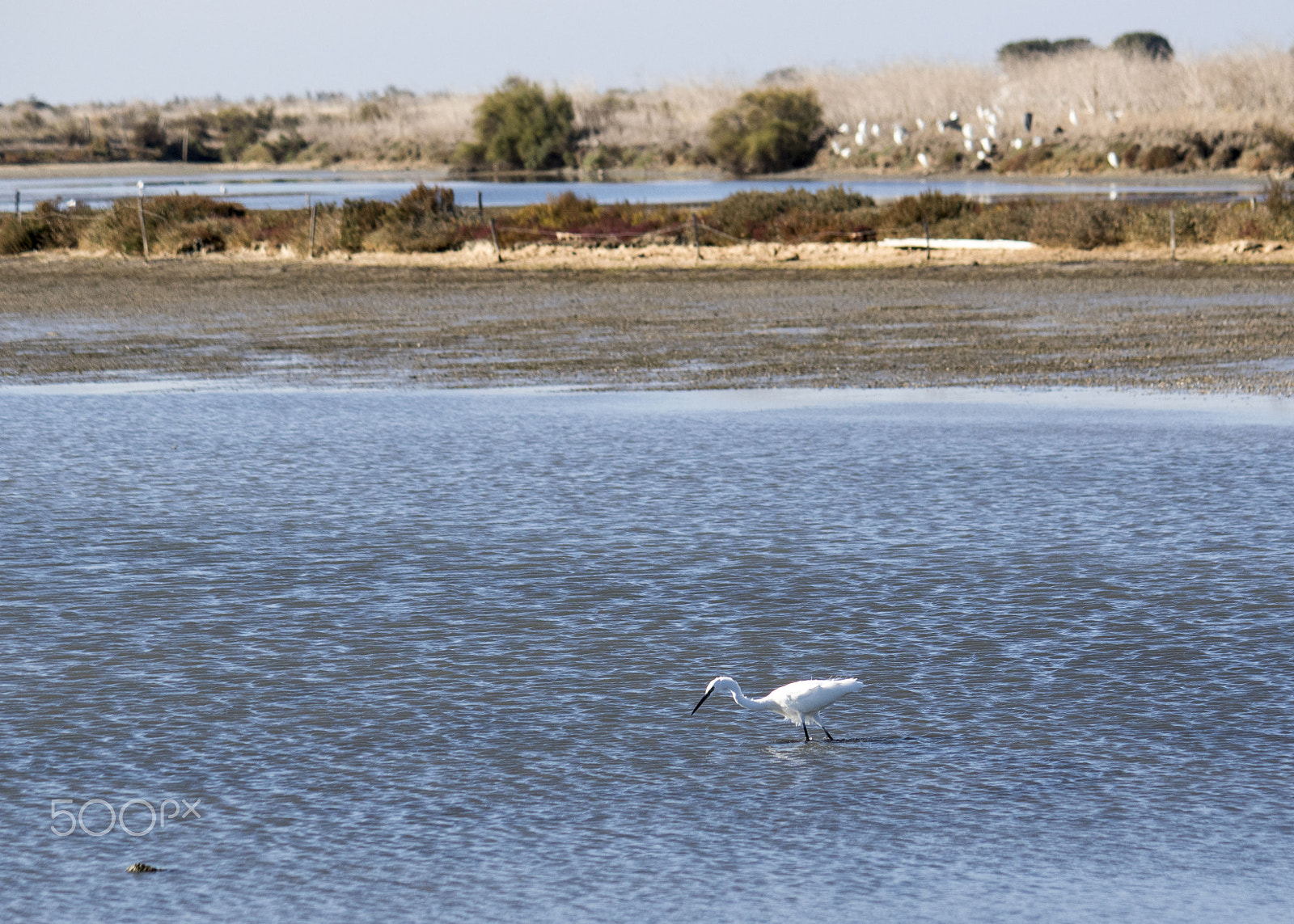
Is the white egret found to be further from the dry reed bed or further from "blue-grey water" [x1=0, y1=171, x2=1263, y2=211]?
the dry reed bed

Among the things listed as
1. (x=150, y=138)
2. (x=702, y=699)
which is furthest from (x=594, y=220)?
(x=150, y=138)

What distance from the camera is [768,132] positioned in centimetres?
9412

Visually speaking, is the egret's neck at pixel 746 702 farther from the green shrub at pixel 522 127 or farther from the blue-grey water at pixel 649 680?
the green shrub at pixel 522 127

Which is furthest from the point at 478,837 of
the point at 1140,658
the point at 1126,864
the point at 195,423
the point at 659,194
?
the point at 659,194

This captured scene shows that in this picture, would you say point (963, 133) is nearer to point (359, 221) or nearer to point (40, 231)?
point (359, 221)

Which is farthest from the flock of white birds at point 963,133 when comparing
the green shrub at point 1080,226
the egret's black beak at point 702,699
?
the egret's black beak at point 702,699

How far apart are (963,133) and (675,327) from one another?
72.6 meters

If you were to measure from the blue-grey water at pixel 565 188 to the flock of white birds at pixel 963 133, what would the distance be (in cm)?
721

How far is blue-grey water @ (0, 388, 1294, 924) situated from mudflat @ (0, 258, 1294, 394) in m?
5.10

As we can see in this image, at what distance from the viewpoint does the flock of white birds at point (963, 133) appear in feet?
292

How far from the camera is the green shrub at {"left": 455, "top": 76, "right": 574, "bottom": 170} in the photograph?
10606cm

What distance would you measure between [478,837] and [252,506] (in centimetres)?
604

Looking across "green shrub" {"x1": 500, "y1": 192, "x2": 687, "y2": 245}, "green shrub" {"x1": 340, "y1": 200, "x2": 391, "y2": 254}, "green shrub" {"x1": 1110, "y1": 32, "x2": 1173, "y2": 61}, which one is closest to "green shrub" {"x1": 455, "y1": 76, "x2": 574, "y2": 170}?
"green shrub" {"x1": 500, "y1": 192, "x2": 687, "y2": 245}

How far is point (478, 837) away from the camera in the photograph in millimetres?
5398
